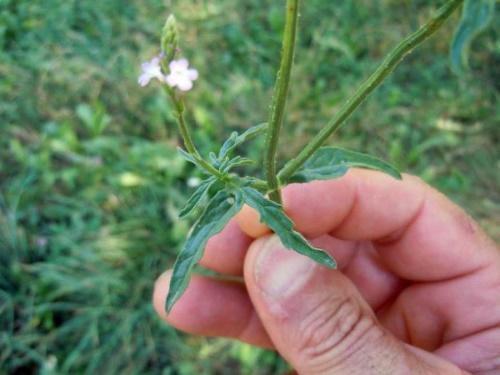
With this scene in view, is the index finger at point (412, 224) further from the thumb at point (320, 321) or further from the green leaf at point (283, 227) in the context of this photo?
the green leaf at point (283, 227)

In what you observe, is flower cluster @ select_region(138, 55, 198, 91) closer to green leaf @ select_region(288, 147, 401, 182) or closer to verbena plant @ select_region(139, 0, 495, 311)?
verbena plant @ select_region(139, 0, 495, 311)

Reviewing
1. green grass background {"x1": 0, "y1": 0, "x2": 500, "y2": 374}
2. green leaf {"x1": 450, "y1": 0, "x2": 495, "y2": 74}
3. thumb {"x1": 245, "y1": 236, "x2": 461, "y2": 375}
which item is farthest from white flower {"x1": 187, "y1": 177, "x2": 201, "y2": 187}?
green leaf {"x1": 450, "y1": 0, "x2": 495, "y2": 74}

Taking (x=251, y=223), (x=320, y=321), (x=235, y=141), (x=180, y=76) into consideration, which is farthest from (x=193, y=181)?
(x=180, y=76)

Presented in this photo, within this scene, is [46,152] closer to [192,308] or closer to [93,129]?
[93,129]

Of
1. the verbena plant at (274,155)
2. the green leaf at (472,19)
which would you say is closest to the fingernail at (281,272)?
the verbena plant at (274,155)

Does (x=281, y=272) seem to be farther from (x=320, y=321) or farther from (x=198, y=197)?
(x=198, y=197)

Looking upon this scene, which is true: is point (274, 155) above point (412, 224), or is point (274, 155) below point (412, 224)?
above
